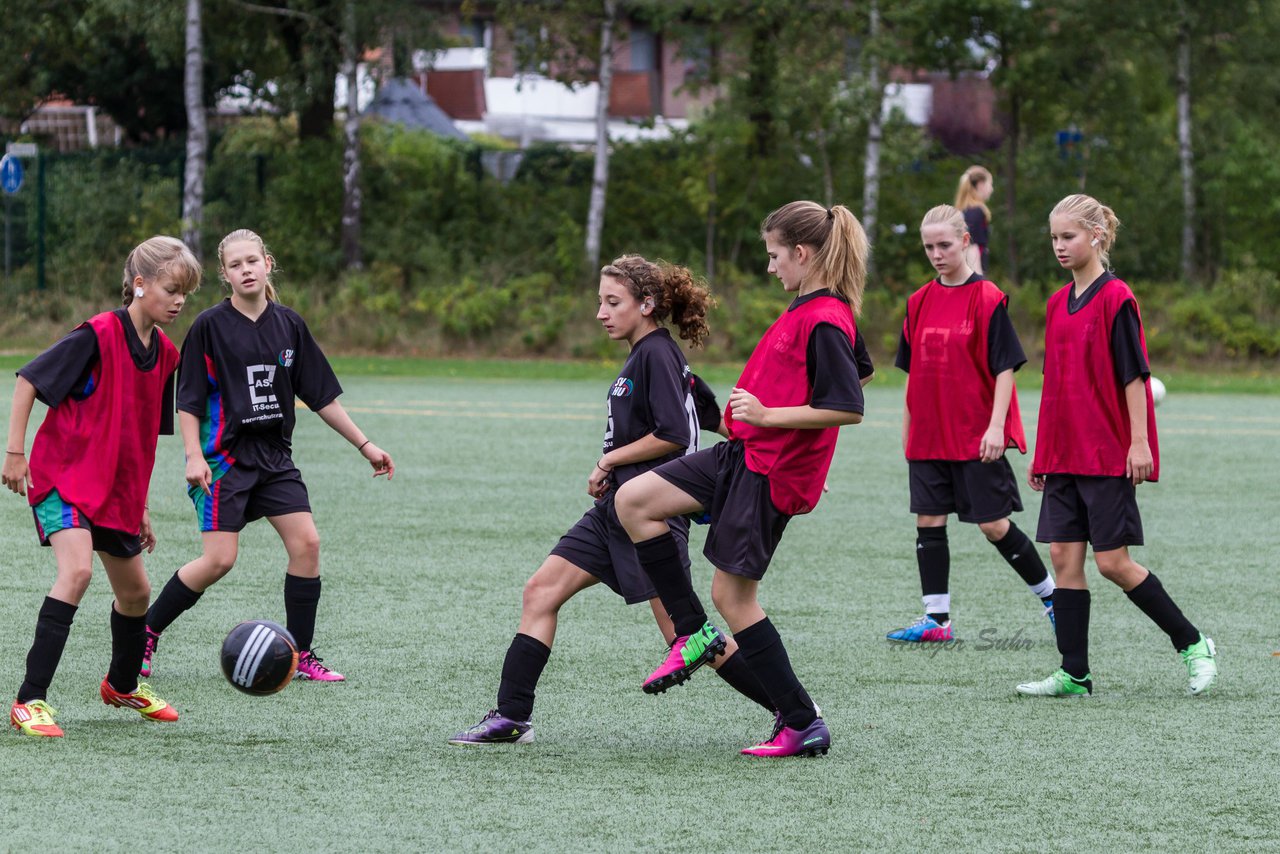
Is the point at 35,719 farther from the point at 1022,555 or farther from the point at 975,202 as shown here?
the point at 975,202

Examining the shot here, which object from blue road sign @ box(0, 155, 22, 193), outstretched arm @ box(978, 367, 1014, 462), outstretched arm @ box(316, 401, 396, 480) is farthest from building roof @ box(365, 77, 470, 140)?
outstretched arm @ box(316, 401, 396, 480)

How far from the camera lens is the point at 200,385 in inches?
233

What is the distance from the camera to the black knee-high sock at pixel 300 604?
243 inches

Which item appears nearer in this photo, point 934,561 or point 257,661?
point 257,661

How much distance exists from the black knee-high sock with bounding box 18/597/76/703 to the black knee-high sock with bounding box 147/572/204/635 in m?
0.79

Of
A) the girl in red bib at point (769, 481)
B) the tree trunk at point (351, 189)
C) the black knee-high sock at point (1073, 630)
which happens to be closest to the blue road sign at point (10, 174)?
the tree trunk at point (351, 189)

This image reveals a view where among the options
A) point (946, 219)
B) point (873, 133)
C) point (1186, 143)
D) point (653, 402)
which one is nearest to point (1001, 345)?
point (946, 219)

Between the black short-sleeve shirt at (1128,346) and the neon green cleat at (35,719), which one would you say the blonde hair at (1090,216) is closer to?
the black short-sleeve shirt at (1128,346)

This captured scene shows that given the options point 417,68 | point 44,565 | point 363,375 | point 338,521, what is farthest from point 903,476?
point 417,68

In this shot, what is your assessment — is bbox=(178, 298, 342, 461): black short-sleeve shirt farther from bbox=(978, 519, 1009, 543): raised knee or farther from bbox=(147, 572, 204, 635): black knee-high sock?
bbox=(978, 519, 1009, 543): raised knee

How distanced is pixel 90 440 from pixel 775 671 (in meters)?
2.21

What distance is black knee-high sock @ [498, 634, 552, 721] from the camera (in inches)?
201

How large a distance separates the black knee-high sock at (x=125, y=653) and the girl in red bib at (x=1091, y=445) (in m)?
3.03

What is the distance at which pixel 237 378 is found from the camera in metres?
5.91
